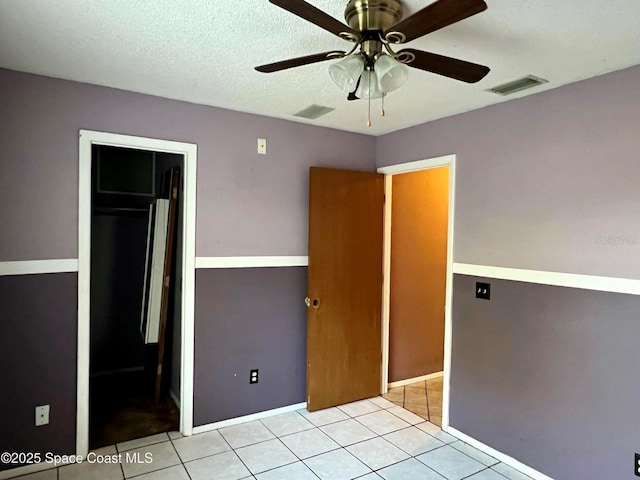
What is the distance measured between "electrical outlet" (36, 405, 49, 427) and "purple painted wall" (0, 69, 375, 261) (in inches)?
35.7

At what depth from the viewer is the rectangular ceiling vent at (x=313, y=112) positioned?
116 inches

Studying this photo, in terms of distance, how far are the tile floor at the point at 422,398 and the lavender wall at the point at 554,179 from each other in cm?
139

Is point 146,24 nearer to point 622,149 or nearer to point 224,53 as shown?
point 224,53

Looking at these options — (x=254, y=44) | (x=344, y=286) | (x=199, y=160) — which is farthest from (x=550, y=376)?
(x=199, y=160)

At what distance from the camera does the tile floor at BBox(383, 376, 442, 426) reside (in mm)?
3398

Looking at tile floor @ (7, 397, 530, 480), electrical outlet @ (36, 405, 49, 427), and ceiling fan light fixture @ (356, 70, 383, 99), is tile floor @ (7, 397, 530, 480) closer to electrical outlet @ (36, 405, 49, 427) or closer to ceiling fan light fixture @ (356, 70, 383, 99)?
electrical outlet @ (36, 405, 49, 427)

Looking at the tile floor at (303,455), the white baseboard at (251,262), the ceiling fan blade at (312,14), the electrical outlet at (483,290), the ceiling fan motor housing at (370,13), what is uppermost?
the ceiling fan motor housing at (370,13)

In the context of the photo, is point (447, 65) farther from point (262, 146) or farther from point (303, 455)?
point (303, 455)

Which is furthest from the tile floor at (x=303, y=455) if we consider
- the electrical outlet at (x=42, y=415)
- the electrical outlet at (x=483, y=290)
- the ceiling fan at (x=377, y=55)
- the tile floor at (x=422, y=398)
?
the ceiling fan at (x=377, y=55)

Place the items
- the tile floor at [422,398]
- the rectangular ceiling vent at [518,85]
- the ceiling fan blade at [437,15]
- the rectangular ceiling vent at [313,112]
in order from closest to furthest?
1. the ceiling fan blade at [437,15]
2. the rectangular ceiling vent at [518,85]
3. the rectangular ceiling vent at [313,112]
4. the tile floor at [422,398]

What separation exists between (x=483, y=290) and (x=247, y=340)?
1784 mm

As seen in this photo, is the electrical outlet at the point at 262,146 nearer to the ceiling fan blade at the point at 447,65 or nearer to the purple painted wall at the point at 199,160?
the purple painted wall at the point at 199,160

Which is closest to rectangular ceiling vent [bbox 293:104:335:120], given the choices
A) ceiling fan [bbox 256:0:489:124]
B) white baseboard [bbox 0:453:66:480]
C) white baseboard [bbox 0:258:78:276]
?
ceiling fan [bbox 256:0:489:124]

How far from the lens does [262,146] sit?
318 centimetres
